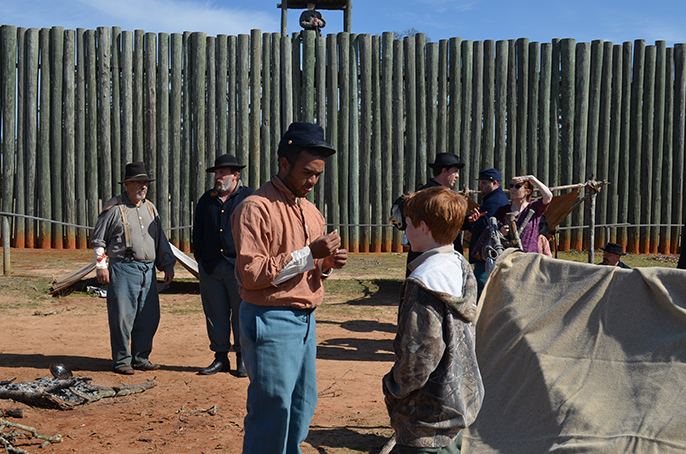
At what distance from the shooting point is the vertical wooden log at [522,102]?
11.6 metres

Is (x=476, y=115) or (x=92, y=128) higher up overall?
(x=476, y=115)

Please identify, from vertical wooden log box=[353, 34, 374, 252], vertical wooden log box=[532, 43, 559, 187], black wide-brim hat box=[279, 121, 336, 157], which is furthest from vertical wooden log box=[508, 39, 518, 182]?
black wide-brim hat box=[279, 121, 336, 157]

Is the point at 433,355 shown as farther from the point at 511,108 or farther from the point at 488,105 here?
the point at 511,108

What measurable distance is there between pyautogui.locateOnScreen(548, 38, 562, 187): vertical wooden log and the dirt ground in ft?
13.6

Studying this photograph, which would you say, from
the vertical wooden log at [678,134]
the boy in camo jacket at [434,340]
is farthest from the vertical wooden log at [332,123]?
the boy in camo jacket at [434,340]

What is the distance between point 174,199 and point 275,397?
29.8 ft

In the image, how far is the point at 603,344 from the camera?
3633 mm

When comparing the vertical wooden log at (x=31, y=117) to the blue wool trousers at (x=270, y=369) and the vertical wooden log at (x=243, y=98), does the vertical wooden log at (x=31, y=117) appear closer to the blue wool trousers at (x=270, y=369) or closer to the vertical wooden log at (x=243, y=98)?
the vertical wooden log at (x=243, y=98)

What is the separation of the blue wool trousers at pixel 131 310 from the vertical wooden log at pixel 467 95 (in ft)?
24.0

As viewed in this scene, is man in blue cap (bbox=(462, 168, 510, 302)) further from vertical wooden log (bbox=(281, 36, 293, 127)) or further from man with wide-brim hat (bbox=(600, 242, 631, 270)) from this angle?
vertical wooden log (bbox=(281, 36, 293, 127))

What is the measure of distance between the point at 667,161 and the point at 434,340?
11257 mm

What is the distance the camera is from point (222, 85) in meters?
11.3

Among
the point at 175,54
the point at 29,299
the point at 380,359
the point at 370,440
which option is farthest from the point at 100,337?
the point at 175,54

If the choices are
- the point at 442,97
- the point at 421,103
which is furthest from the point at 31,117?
A: the point at 442,97
